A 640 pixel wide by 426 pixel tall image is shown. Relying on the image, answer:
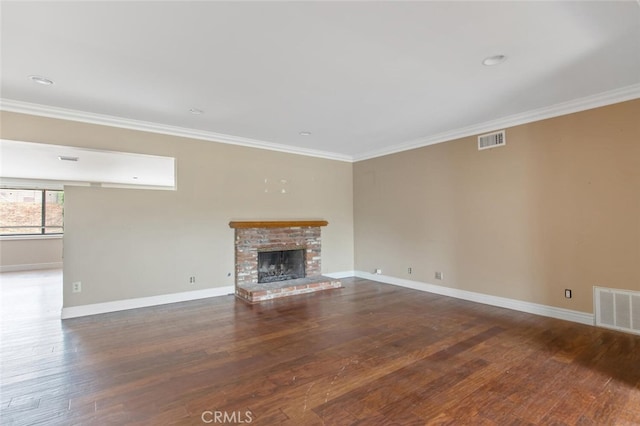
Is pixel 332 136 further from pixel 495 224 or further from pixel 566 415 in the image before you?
pixel 566 415

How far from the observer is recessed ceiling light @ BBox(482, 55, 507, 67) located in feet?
8.85

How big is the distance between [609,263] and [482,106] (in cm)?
233

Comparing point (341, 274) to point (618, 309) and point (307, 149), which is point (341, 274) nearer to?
point (307, 149)

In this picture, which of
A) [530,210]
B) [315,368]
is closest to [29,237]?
[315,368]

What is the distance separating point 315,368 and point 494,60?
313 cm

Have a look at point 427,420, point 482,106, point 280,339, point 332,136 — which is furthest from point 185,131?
point 427,420

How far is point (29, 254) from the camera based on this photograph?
8.09 meters

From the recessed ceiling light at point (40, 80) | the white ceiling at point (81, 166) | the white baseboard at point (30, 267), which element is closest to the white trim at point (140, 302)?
the white ceiling at point (81, 166)

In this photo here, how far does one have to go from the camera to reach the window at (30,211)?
26.2 feet

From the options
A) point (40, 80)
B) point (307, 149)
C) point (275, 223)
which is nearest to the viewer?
point (40, 80)

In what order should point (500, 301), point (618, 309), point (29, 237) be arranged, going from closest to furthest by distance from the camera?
1. point (618, 309)
2. point (500, 301)
3. point (29, 237)

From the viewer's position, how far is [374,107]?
3943mm

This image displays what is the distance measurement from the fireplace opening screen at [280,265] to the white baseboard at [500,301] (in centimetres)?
168

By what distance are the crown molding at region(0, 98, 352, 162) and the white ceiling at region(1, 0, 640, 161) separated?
0.02m
